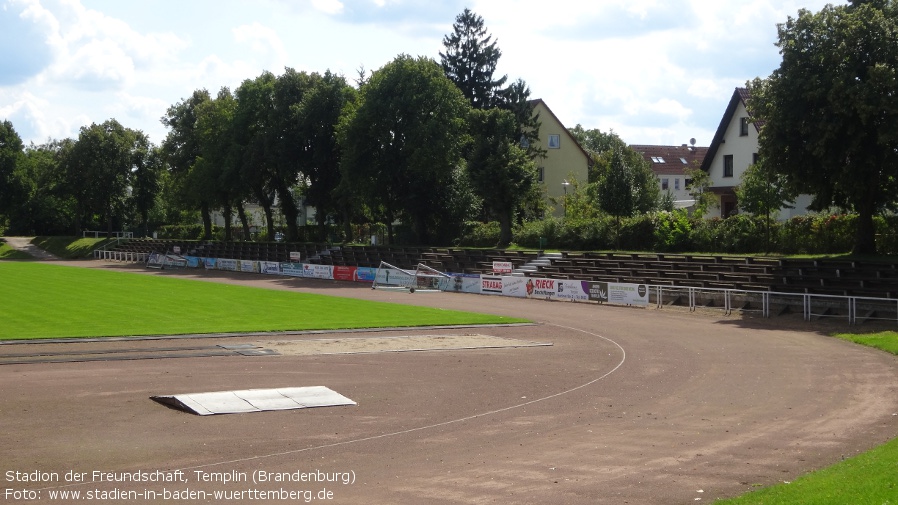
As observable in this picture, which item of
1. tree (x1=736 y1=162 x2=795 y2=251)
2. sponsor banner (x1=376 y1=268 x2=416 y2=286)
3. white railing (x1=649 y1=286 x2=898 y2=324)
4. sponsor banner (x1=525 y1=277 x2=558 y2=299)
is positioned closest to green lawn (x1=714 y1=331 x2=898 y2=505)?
white railing (x1=649 y1=286 x2=898 y2=324)

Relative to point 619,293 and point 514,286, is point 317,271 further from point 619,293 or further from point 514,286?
point 619,293

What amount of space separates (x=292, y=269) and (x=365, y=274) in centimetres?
923

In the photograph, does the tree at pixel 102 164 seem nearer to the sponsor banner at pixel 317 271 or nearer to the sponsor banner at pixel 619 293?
the sponsor banner at pixel 317 271

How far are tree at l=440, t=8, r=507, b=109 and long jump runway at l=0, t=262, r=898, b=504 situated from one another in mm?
57897

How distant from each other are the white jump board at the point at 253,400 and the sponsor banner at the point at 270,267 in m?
48.7

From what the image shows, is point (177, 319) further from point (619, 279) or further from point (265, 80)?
point (265, 80)

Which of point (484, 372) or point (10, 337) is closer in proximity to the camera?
point (484, 372)

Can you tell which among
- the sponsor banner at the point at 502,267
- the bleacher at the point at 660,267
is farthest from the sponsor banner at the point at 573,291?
the sponsor banner at the point at 502,267

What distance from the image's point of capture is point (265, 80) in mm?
79562

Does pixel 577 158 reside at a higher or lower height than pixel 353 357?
higher

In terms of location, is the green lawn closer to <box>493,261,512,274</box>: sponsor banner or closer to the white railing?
the white railing

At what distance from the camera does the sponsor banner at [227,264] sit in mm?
72375

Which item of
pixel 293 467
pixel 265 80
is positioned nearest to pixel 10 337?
pixel 293 467

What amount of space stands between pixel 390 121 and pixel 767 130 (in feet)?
109
